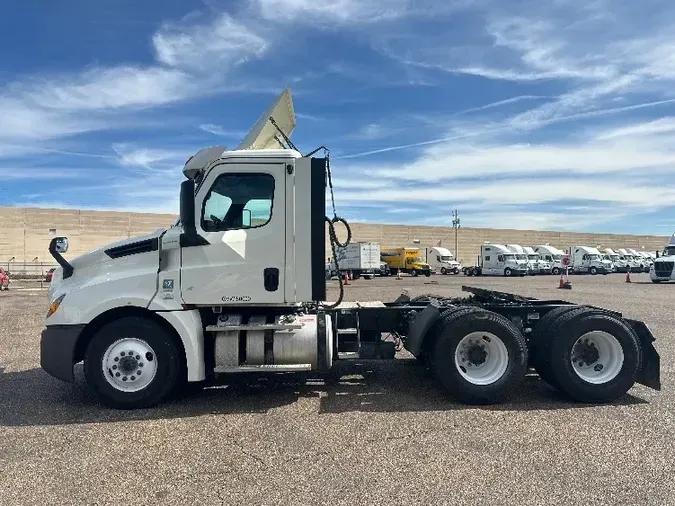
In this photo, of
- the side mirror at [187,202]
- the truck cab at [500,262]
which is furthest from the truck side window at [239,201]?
the truck cab at [500,262]

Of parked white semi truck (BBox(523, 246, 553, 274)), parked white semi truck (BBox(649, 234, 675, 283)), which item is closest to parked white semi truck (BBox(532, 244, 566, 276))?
parked white semi truck (BBox(523, 246, 553, 274))

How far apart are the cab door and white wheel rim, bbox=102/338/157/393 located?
0.74 metres

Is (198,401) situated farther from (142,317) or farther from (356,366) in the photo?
(356,366)

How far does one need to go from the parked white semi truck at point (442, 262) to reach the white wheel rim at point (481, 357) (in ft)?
175

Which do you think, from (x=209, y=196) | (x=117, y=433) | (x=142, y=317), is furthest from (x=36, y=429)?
(x=209, y=196)

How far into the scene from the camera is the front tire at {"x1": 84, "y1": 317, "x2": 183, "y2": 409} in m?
6.04

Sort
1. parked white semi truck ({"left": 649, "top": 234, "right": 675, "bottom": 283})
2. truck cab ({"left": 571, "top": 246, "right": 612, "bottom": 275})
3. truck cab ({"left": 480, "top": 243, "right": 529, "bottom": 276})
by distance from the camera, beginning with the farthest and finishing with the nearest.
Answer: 1. truck cab ({"left": 571, "top": 246, "right": 612, "bottom": 275})
2. truck cab ({"left": 480, "top": 243, "right": 529, "bottom": 276})
3. parked white semi truck ({"left": 649, "top": 234, "right": 675, "bottom": 283})

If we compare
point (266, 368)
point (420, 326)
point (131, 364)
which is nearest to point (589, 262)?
point (420, 326)

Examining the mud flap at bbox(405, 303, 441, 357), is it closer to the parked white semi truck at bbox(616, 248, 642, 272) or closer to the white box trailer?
the white box trailer

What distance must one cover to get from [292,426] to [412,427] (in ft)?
3.91

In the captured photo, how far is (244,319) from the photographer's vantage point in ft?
21.1

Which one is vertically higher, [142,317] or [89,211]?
[89,211]

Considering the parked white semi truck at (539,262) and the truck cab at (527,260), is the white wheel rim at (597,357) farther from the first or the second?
the parked white semi truck at (539,262)

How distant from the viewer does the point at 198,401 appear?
6.41 metres
